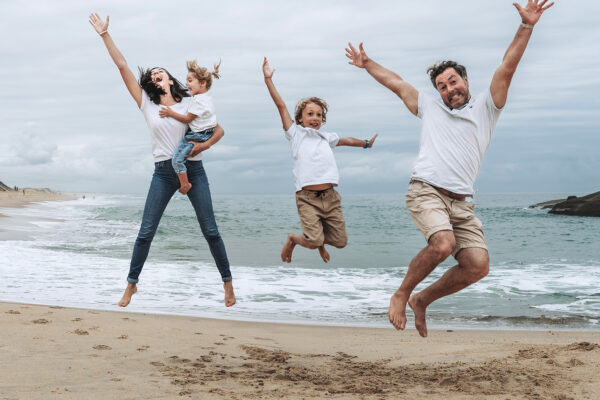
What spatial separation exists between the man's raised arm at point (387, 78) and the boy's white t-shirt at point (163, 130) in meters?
1.66

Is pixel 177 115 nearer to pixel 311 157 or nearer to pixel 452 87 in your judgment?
pixel 311 157

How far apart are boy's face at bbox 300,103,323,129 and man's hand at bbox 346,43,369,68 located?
35.5 inches

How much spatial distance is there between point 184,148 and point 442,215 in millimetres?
2380

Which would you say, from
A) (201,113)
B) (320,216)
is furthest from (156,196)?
(320,216)

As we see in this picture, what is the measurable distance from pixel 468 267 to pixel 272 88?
2.55 metres

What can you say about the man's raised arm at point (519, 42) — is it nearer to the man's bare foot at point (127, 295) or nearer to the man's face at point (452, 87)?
the man's face at point (452, 87)

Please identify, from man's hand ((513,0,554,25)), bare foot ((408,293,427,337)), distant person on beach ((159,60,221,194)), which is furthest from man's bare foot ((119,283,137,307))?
man's hand ((513,0,554,25))

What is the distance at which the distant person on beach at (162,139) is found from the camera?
573cm

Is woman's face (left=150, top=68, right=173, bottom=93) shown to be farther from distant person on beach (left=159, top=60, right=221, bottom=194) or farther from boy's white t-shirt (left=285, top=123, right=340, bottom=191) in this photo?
boy's white t-shirt (left=285, top=123, right=340, bottom=191)

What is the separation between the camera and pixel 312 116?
20.3 ft

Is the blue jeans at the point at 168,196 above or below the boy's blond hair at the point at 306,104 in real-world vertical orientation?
below

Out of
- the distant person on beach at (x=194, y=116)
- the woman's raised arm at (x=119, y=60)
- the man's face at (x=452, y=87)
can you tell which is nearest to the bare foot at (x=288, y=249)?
the distant person on beach at (x=194, y=116)

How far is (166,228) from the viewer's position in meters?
29.9

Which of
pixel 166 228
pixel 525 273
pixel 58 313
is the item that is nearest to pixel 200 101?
pixel 58 313
